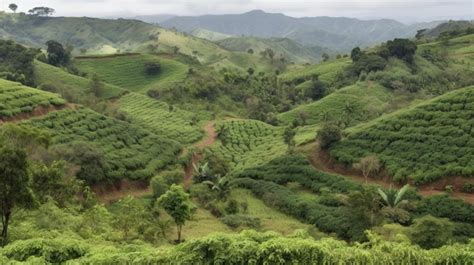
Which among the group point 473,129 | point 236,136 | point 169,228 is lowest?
point 236,136

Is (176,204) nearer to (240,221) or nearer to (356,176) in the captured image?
(240,221)

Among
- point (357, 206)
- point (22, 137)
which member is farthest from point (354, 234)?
point (22, 137)

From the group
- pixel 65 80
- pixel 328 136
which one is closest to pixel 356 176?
pixel 328 136

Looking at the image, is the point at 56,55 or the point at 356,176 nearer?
the point at 356,176

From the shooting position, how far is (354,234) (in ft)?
100

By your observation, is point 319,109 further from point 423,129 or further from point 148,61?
point 148,61

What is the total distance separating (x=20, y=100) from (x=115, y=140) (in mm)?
10757

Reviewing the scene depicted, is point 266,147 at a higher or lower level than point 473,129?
lower

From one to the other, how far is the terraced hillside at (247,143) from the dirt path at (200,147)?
993mm

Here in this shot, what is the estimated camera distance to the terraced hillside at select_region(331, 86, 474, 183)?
38.7m

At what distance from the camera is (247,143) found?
6259cm

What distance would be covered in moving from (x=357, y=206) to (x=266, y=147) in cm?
2799

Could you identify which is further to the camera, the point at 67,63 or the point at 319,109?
the point at 67,63

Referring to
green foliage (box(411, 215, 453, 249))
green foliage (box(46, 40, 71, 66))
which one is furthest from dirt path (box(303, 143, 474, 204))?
green foliage (box(46, 40, 71, 66))
